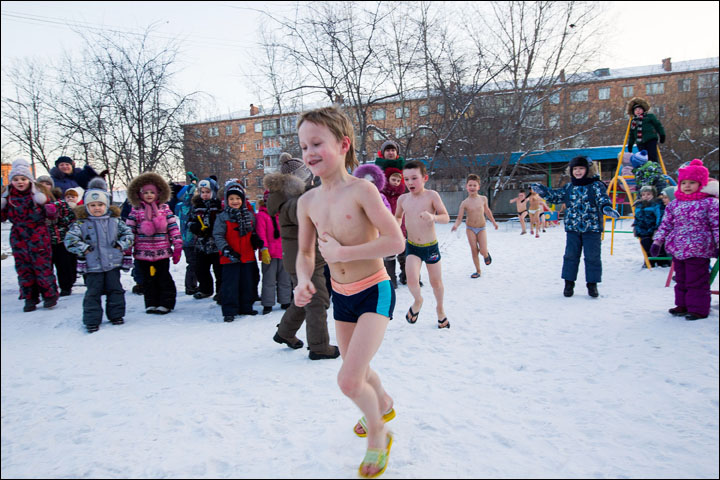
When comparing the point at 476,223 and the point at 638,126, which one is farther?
the point at 638,126

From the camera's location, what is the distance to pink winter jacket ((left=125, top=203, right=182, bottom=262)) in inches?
238

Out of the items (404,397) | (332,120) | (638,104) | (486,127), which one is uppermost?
(486,127)

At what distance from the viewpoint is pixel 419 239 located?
16.7 feet

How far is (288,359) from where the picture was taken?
4270 millimetres

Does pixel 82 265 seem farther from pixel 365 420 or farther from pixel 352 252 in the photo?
pixel 352 252

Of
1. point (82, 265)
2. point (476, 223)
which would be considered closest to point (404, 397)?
point (82, 265)

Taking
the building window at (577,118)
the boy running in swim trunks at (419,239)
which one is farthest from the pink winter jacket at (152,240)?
the building window at (577,118)

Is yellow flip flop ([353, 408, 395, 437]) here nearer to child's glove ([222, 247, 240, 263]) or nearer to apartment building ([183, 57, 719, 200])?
child's glove ([222, 247, 240, 263])

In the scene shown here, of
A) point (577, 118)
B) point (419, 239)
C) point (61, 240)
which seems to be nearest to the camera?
point (419, 239)

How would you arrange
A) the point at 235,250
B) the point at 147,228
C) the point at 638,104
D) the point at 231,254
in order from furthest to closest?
the point at 638,104 → the point at 147,228 → the point at 235,250 → the point at 231,254

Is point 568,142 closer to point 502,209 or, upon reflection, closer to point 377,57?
point 502,209

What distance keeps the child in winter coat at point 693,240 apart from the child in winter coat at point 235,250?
5.25 m

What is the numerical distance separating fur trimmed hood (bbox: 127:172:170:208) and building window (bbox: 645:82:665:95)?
2041 inches

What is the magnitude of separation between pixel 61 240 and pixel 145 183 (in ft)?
8.47
